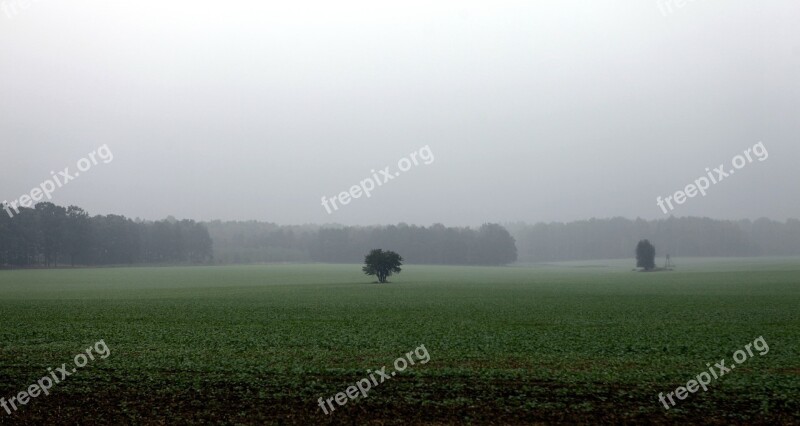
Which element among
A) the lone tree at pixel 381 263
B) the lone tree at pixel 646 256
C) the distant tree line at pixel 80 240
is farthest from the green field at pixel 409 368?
the distant tree line at pixel 80 240

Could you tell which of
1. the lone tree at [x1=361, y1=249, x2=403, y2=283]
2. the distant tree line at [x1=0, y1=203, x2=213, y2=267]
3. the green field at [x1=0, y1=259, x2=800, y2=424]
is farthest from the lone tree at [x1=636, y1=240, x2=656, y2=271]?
the distant tree line at [x1=0, y1=203, x2=213, y2=267]

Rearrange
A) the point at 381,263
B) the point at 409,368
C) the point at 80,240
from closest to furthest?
the point at 409,368
the point at 381,263
the point at 80,240

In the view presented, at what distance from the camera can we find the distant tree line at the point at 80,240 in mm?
142000

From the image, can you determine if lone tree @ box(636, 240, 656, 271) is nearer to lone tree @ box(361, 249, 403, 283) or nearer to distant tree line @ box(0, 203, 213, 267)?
lone tree @ box(361, 249, 403, 283)

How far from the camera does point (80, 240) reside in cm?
15800

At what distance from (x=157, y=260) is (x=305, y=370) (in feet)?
602

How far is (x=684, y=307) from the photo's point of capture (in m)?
43.5

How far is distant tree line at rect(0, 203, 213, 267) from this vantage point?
142 meters

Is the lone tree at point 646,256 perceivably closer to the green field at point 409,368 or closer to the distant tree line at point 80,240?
the green field at point 409,368

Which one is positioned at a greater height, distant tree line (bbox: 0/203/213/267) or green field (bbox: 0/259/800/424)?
distant tree line (bbox: 0/203/213/267)

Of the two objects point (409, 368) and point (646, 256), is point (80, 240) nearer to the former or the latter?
point (646, 256)

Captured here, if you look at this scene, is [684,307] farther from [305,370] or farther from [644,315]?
[305,370]

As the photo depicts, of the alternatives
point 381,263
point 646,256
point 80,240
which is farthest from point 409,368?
point 80,240

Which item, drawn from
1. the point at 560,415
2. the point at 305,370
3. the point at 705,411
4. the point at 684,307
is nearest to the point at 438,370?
the point at 305,370
